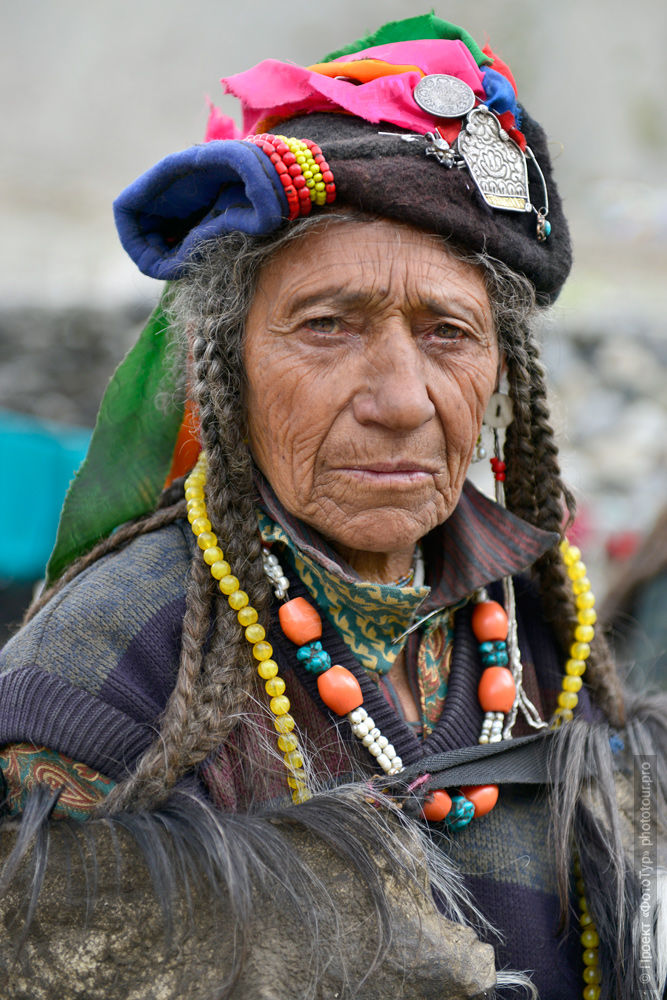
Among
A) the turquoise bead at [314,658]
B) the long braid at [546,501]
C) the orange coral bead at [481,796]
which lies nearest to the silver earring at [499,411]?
the long braid at [546,501]

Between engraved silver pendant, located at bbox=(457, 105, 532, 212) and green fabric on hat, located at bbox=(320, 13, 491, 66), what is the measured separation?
18 centimetres

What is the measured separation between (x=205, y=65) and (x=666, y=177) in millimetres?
11852

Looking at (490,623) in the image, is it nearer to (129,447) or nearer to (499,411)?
(499,411)

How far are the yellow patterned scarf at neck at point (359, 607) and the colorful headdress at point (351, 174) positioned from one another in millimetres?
377

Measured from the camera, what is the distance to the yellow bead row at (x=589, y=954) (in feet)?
5.86

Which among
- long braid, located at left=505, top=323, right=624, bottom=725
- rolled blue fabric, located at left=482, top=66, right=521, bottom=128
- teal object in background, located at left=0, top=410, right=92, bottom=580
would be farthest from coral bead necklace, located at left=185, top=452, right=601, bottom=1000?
teal object in background, located at left=0, top=410, right=92, bottom=580

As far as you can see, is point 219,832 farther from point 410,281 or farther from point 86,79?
point 86,79

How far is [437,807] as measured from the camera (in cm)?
166

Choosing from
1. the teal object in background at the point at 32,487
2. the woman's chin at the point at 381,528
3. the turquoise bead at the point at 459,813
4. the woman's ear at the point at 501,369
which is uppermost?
the woman's ear at the point at 501,369

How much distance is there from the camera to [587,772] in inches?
72.1

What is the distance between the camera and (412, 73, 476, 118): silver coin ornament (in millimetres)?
1670

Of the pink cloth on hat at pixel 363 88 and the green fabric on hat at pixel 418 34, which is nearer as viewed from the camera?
the pink cloth on hat at pixel 363 88

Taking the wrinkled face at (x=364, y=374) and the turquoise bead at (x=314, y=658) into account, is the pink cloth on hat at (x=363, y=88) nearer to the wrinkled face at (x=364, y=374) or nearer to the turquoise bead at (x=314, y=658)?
the wrinkled face at (x=364, y=374)

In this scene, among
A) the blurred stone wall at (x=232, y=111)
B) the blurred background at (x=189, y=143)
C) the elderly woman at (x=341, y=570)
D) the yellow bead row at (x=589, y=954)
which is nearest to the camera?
the elderly woman at (x=341, y=570)
